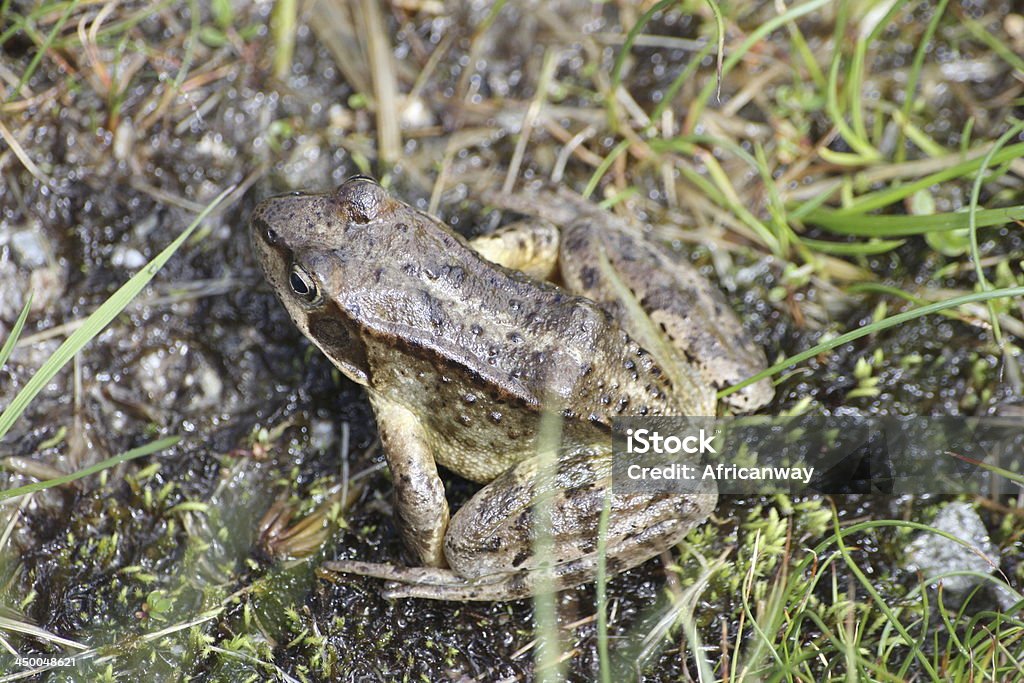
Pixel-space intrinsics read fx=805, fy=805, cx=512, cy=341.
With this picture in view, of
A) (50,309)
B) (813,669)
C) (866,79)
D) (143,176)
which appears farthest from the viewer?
(866,79)

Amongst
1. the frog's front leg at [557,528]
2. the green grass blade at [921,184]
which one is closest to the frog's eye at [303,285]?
the frog's front leg at [557,528]

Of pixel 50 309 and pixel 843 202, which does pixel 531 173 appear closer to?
pixel 843 202

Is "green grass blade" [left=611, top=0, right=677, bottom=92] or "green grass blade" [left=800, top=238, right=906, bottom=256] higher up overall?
"green grass blade" [left=611, top=0, right=677, bottom=92]

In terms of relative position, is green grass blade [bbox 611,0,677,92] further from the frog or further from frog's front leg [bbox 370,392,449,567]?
frog's front leg [bbox 370,392,449,567]

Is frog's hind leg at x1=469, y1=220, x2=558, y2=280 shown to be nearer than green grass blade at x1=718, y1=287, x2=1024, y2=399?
No

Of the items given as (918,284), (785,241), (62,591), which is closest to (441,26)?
(785,241)

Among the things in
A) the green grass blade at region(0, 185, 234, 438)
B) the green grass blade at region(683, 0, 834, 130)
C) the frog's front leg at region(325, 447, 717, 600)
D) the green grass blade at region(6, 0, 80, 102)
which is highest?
the green grass blade at region(6, 0, 80, 102)

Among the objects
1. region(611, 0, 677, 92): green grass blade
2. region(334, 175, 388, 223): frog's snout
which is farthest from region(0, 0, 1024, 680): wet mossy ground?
region(334, 175, 388, 223): frog's snout
